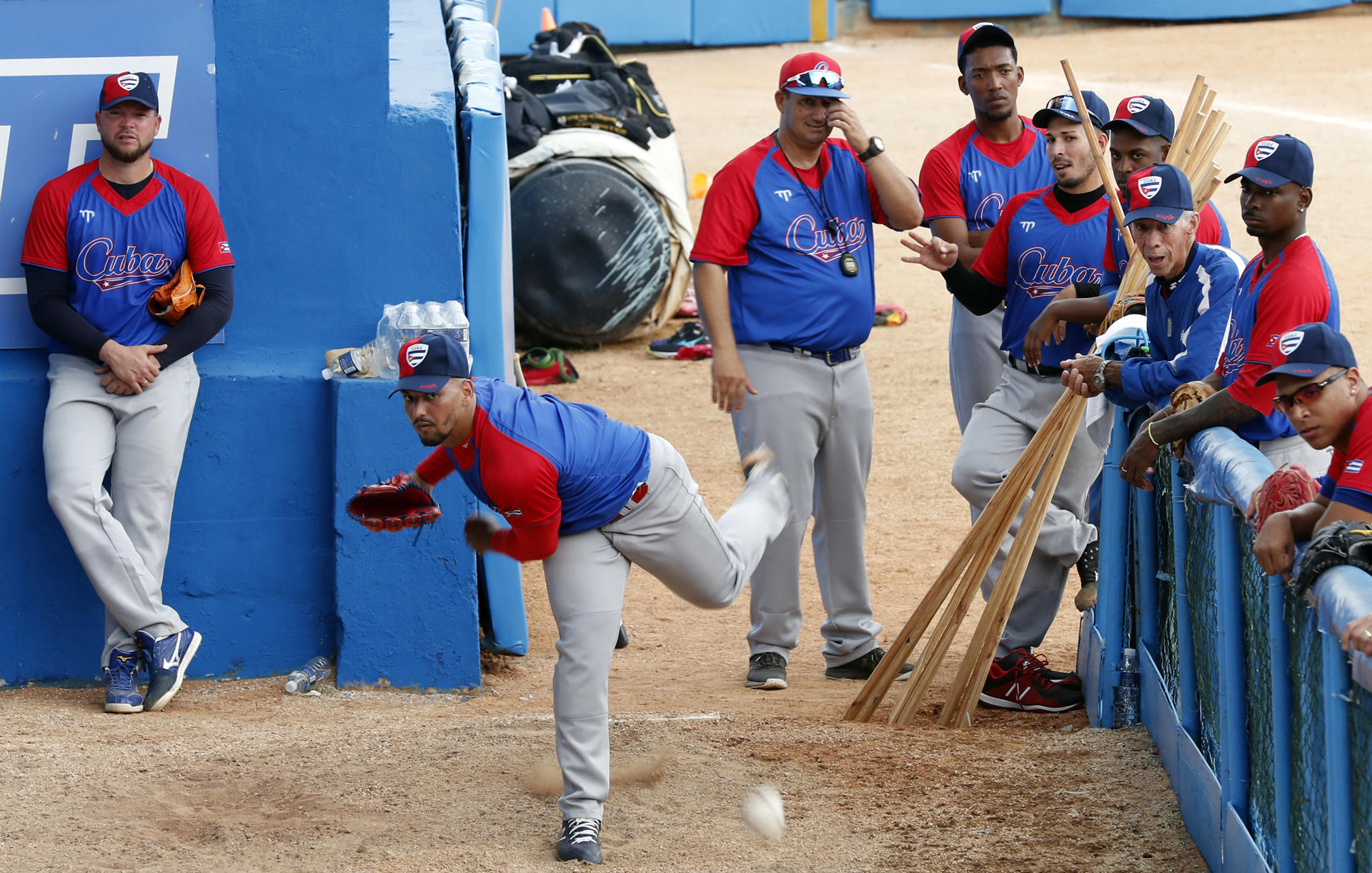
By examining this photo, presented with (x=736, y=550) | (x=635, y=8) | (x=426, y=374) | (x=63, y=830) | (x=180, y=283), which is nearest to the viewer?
(x=426, y=374)

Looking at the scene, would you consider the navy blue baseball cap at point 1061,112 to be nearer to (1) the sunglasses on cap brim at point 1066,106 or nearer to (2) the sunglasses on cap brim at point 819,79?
(1) the sunglasses on cap brim at point 1066,106

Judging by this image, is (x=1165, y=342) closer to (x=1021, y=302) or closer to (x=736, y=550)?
(x=1021, y=302)

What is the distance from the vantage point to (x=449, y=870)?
13.3 ft

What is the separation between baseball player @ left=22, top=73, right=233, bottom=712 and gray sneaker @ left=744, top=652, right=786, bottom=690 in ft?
7.29

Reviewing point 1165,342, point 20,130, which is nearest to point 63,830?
point 20,130

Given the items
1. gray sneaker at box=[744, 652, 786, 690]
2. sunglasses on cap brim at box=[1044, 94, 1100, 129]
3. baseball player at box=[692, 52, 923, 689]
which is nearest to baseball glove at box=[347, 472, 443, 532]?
baseball player at box=[692, 52, 923, 689]

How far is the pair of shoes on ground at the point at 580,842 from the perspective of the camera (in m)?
4.11

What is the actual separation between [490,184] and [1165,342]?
2.91m

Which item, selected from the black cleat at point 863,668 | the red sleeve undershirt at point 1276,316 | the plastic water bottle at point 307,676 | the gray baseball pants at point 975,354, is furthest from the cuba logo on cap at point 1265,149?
the plastic water bottle at point 307,676

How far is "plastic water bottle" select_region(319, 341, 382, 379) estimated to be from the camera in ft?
18.8

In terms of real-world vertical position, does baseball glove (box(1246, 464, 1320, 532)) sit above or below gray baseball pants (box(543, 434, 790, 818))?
above

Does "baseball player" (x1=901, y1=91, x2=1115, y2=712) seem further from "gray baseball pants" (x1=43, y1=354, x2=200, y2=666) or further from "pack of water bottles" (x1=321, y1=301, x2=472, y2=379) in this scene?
"gray baseball pants" (x1=43, y1=354, x2=200, y2=666)

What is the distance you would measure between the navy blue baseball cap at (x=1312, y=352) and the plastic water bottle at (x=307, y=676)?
3976mm

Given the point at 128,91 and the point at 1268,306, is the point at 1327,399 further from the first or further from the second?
the point at 128,91
